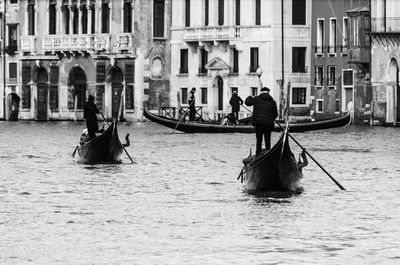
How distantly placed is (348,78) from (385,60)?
3.87m

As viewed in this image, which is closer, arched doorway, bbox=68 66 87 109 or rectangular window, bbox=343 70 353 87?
rectangular window, bbox=343 70 353 87

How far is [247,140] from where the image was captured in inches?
2085

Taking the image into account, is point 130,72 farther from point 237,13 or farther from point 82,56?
point 237,13

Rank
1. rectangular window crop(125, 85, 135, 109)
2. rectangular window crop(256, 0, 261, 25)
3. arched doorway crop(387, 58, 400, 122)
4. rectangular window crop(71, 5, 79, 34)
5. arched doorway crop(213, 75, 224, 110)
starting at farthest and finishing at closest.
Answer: rectangular window crop(71, 5, 79, 34)
rectangular window crop(125, 85, 135, 109)
arched doorway crop(213, 75, 224, 110)
rectangular window crop(256, 0, 261, 25)
arched doorway crop(387, 58, 400, 122)

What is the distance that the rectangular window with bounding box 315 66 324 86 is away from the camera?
70.8 m

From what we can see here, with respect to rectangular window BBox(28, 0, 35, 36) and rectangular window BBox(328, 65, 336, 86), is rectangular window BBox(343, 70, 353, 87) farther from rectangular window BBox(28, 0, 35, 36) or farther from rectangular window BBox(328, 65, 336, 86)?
rectangular window BBox(28, 0, 35, 36)

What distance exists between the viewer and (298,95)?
7162cm

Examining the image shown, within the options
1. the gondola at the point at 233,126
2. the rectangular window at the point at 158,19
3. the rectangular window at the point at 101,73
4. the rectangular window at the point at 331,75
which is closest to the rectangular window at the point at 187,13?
the rectangular window at the point at 158,19

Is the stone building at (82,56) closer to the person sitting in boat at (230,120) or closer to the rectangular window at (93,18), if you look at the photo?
the rectangular window at (93,18)

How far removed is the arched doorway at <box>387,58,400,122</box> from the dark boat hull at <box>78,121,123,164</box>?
28.2m

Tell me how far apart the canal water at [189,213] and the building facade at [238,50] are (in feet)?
93.7

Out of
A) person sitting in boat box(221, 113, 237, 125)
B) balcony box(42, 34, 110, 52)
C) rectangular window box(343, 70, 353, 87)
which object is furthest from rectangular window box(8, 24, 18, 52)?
person sitting in boat box(221, 113, 237, 125)

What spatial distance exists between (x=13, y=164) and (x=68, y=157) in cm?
342

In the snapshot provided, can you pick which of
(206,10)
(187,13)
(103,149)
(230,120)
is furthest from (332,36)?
(103,149)
